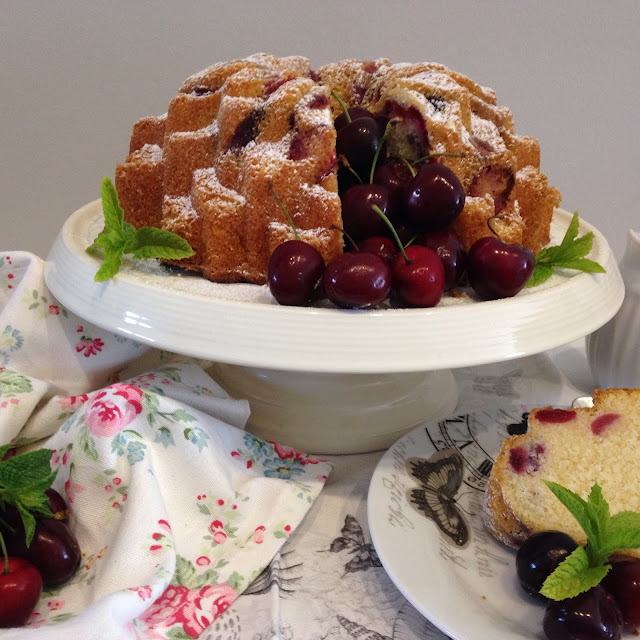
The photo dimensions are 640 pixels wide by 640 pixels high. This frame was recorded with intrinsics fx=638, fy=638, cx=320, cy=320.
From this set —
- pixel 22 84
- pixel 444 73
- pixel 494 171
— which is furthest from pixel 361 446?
pixel 22 84

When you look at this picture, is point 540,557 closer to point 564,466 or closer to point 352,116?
point 564,466

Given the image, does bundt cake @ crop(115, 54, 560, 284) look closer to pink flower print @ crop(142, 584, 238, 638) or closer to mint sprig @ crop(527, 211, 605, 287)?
mint sprig @ crop(527, 211, 605, 287)

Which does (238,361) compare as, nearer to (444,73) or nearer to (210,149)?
A: (210,149)

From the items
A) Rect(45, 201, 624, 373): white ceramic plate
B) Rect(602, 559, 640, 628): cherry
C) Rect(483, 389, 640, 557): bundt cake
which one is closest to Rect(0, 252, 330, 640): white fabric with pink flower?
Rect(45, 201, 624, 373): white ceramic plate

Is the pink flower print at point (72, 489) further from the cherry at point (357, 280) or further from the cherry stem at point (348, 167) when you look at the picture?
the cherry stem at point (348, 167)

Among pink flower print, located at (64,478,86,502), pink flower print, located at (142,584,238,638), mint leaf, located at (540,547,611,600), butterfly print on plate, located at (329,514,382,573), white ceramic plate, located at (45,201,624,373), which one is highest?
white ceramic plate, located at (45,201,624,373)

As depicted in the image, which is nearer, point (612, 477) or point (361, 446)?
point (612, 477)

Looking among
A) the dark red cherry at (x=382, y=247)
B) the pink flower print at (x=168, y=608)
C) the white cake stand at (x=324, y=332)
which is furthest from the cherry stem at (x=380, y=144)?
the pink flower print at (x=168, y=608)
